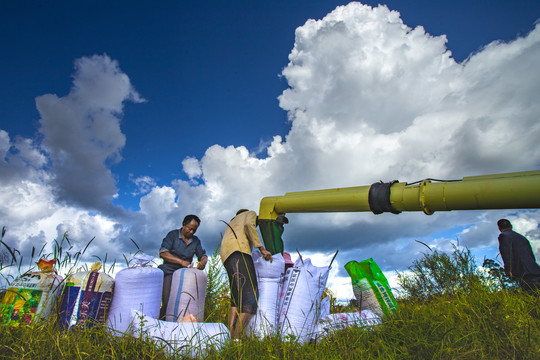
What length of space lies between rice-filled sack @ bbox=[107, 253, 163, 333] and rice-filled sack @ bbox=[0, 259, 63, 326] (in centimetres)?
49

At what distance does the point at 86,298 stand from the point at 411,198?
304 cm

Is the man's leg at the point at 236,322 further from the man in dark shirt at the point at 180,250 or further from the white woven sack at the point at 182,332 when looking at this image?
the man in dark shirt at the point at 180,250

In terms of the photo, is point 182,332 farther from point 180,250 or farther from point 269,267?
point 180,250

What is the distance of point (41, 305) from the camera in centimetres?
307

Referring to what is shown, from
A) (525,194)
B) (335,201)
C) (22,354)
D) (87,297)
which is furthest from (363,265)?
(22,354)

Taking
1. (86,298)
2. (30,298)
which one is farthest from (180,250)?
(30,298)

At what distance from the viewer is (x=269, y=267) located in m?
3.43

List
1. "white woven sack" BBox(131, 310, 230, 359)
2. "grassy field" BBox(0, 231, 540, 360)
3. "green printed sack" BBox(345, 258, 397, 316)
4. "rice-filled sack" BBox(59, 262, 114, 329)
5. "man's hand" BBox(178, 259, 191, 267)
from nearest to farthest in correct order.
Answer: "grassy field" BBox(0, 231, 540, 360) → "white woven sack" BBox(131, 310, 230, 359) → "rice-filled sack" BBox(59, 262, 114, 329) → "green printed sack" BBox(345, 258, 397, 316) → "man's hand" BBox(178, 259, 191, 267)

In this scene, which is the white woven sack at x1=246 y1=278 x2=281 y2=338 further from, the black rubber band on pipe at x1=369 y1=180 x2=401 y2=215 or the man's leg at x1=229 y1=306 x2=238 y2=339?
the black rubber band on pipe at x1=369 y1=180 x2=401 y2=215

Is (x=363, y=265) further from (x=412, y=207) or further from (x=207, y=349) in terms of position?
(x=207, y=349)

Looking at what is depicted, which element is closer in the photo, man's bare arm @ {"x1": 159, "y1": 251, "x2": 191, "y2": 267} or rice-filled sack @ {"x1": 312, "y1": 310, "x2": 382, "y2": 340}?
rice-filled sack @ {"x1": 312, "y1": 310, "x2": 382, "y2": 340}

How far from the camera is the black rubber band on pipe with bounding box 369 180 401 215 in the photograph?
10.3ft

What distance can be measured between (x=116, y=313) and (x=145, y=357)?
1.13 metres

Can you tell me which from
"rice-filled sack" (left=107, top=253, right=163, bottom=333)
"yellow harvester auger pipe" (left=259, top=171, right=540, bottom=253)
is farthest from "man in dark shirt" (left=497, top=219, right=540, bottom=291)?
"rice-filled sack" (left=107, top=253, right=163, bottom=333)
